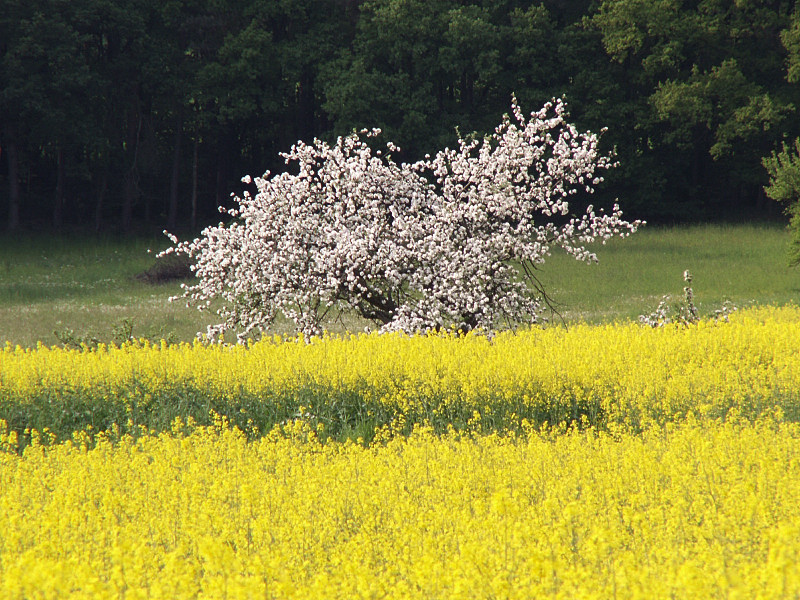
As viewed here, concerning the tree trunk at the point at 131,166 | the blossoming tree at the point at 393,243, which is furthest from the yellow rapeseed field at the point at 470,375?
the tree trunk at the point at 131,166

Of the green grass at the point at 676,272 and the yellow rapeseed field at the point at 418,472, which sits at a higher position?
the green grass at the point at 676,272

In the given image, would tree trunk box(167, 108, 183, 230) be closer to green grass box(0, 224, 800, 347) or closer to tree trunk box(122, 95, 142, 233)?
tree trunk box(122, 95, 142, 233)

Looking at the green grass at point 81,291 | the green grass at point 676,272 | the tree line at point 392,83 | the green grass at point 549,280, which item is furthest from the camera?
the tree line at point 392,83

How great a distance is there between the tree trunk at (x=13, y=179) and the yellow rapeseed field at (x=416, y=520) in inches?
1378

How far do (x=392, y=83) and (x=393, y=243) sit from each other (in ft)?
95.7

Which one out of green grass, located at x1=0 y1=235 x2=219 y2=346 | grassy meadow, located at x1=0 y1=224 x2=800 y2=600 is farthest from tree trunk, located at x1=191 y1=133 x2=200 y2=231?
grassy meadow, located at x1=0 y1=224 x2=800 y2=600

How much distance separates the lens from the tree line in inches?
1547

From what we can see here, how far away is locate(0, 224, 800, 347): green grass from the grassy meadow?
692 cm

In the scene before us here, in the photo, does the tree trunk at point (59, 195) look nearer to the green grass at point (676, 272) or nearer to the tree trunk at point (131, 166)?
the tree trunk at point (131, 166)

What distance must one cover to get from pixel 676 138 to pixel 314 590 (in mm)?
43371

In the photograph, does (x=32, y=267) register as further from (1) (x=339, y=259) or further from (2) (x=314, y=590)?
(2) (x=314, y=590)

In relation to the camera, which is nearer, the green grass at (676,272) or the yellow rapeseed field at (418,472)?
the yellow rapeseed field at (418,472)

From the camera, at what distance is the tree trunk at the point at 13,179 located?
38656 millimetres

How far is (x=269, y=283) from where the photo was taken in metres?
12.5
